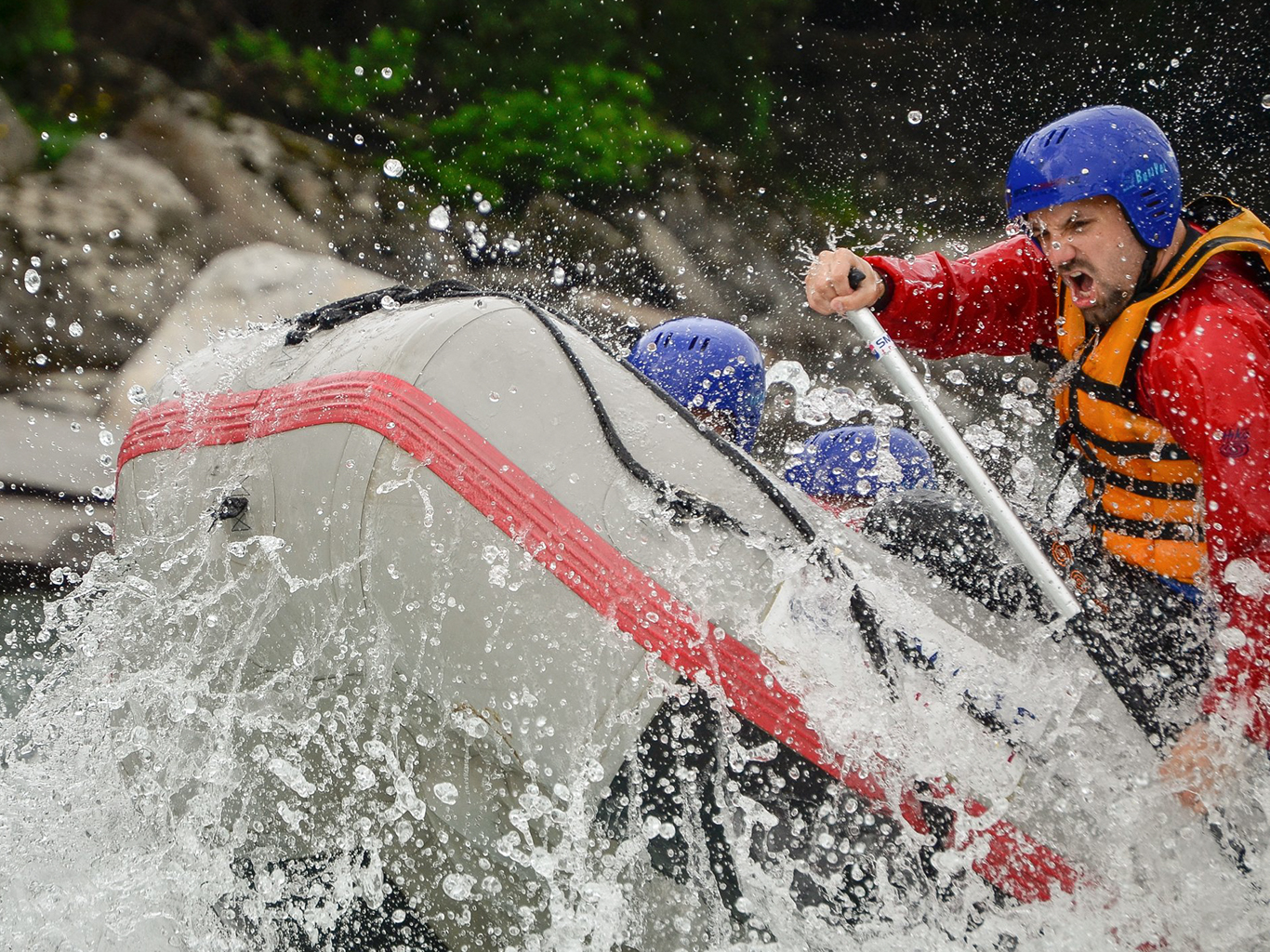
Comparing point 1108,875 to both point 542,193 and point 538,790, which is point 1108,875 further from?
point 542,193

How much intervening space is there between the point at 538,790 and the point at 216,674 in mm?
848

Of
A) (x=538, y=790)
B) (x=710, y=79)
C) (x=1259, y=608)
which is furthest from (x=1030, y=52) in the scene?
(x=538, y=790)

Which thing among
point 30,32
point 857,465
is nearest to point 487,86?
point 30,32

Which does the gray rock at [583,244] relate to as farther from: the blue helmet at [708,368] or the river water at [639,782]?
the river water at [639,782]

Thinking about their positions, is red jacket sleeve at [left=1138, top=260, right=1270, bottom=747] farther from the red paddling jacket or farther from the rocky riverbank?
the rocky riverbank

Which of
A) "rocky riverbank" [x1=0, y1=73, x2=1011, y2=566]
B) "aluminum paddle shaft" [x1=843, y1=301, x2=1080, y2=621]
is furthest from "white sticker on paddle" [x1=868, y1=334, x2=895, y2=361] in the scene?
"rocky riverbank" [x1=0, y1=73, x2=1011, y2=566]

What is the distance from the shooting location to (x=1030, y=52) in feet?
24.7

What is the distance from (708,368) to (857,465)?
0.52 meters

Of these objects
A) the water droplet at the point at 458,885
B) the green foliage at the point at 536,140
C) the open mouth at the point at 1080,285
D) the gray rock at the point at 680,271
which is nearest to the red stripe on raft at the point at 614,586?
the water droplet at the point at 458,885

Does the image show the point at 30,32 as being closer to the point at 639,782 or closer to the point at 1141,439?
the point at 639,782

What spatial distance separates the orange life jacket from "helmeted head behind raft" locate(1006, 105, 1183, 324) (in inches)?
2.8

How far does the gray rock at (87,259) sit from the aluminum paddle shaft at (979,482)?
504cm

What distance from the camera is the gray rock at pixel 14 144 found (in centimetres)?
604

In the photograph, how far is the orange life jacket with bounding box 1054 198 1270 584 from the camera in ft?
6.25
